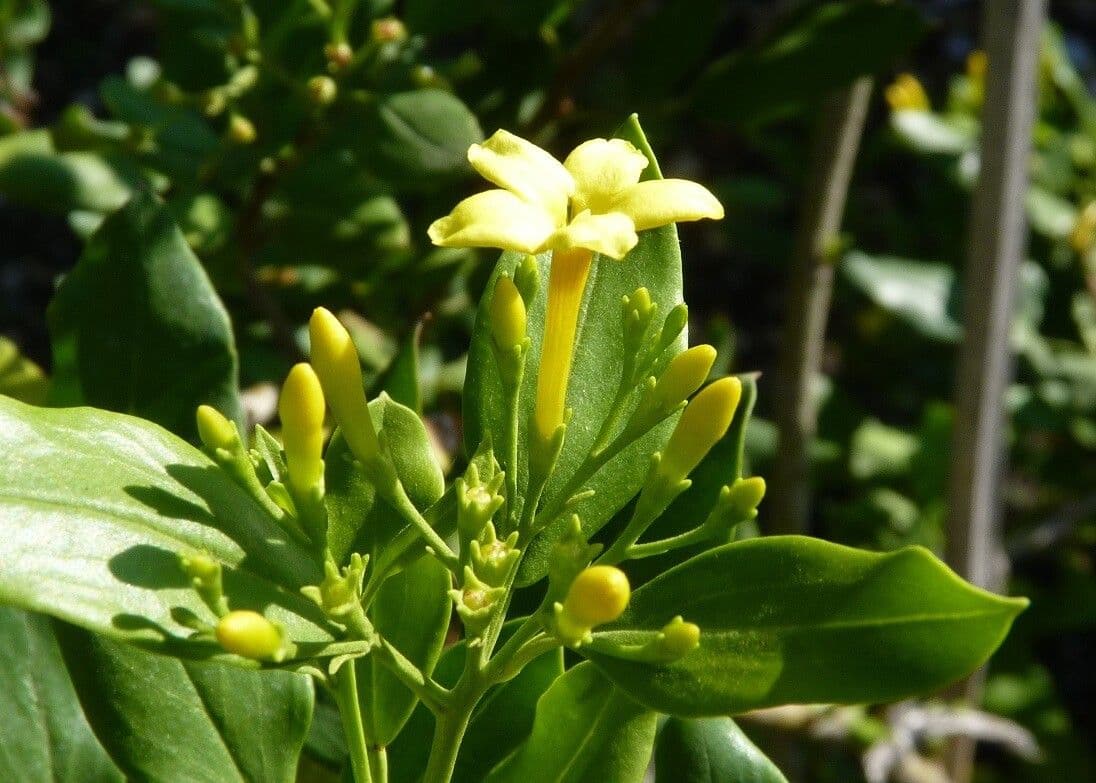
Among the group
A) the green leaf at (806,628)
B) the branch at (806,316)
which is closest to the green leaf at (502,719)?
the green leaf at (806,628)

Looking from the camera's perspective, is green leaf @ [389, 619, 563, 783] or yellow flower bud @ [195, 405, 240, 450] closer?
yellow flower bud @ [195, 405, 240, 450]

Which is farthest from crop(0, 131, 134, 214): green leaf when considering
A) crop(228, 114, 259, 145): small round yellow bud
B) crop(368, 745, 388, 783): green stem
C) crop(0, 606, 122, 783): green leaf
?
crop(368, 745, 388, 783): green stem

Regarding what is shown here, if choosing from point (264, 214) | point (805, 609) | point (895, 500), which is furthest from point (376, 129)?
point (895, 500)

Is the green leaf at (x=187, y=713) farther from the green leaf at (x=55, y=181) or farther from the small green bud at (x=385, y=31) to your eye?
the small green bud at (x=385, y=31)

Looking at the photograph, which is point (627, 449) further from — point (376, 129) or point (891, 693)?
point (376, 129)

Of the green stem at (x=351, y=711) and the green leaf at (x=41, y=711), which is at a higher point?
the green stem at (x=351, y=711)

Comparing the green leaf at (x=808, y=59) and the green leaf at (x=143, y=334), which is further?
the green leaf at (x=808, y=59)

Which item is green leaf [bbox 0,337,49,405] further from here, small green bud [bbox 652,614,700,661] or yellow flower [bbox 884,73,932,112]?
yellow flower [bbox 884,73,932,112]
